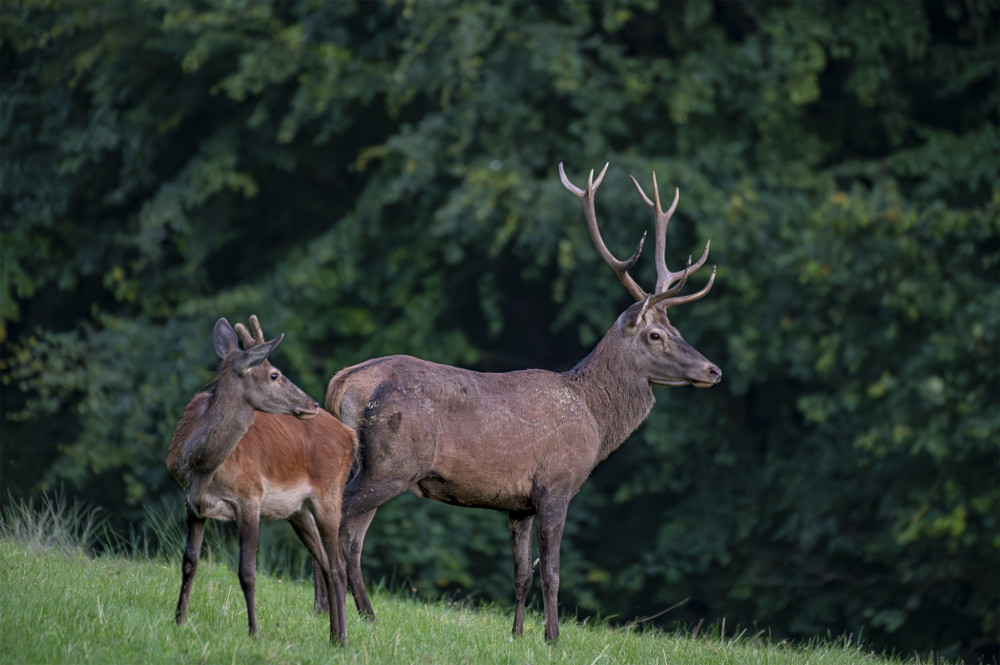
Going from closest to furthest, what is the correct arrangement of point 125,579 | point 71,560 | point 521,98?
point 125,579, point 71,560, point 521,98

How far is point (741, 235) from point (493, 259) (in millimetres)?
2689

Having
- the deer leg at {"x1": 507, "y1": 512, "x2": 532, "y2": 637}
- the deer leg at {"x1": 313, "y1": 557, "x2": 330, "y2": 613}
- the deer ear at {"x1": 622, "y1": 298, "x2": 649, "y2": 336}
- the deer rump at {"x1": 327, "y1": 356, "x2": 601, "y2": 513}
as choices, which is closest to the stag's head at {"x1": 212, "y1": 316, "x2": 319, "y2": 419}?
the deer rump at {"x1": 327, "y1": 356, "x2": 601, "y2": 513}

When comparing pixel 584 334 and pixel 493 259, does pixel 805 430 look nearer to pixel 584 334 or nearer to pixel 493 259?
pixel 584 334

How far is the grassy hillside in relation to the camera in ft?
16.1

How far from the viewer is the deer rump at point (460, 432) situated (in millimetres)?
6180

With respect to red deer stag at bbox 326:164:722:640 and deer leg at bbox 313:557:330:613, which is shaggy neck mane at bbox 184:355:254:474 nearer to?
red deer stag at bbox 326:164:722:640

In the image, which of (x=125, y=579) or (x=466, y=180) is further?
(x=466, y=180)

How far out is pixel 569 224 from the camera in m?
10.9

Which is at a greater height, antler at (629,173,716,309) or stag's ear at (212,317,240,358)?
antler at (629,173,716,309)

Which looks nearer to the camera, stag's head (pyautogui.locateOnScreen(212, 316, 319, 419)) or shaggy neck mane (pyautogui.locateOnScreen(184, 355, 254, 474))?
shaggy neck mane (pyautogui.locateOnScreen(184, 355, 254, 474))

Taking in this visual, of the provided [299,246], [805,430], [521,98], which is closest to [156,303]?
[299,246]

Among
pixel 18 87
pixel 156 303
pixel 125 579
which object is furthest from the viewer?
pixel 18 87

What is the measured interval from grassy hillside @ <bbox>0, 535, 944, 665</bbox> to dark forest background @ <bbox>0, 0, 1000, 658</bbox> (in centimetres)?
381

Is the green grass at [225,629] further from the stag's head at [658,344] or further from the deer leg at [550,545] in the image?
the stag's head at [658,344]
